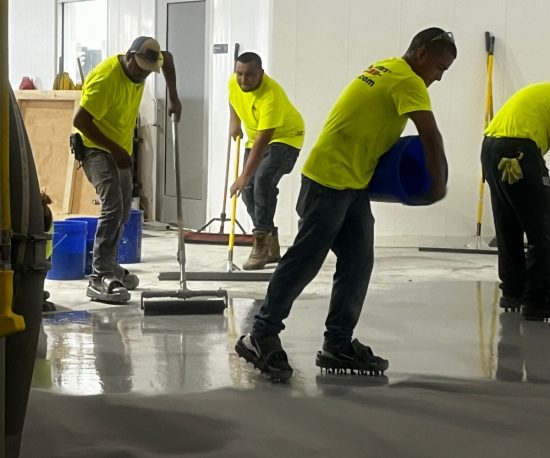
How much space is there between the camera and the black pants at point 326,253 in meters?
3.19

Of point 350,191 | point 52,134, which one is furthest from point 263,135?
point 52,134

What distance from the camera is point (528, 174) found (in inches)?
166

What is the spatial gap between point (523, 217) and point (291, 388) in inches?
67.7

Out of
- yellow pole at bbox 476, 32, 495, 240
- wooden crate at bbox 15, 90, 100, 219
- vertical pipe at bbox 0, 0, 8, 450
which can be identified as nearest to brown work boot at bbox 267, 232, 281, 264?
Answer: yellow pole at bbox 476, 32, 495, 240

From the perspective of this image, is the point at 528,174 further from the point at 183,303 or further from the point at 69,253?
the point at 69,253

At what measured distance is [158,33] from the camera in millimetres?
8516

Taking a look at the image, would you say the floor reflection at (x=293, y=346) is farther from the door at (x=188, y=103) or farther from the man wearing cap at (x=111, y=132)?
the door at (x=188, y=103)

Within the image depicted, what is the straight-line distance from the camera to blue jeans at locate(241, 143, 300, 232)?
19.4ft

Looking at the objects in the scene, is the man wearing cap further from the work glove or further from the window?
the window

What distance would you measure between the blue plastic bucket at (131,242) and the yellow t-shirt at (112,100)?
1236mm

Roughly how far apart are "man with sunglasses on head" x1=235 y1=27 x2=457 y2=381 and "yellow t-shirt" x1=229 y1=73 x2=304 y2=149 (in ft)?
8.14

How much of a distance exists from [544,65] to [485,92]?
0.50m

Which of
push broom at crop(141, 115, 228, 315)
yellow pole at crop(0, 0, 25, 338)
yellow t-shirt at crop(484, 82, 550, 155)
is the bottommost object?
push broom at crop(141, 115, 228, 315)

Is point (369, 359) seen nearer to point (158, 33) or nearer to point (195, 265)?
point (195, 265)
